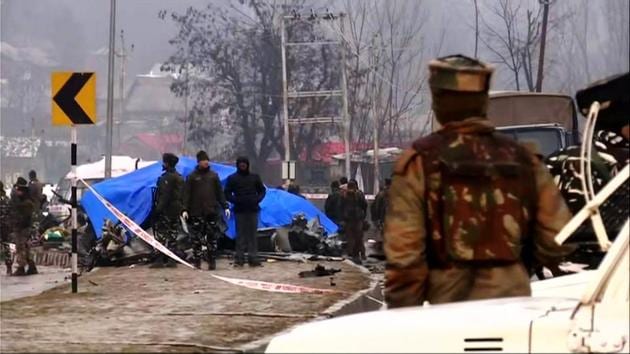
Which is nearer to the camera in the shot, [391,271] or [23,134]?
[391,271]

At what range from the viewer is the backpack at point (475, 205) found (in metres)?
4.29

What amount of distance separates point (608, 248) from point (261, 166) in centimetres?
5066

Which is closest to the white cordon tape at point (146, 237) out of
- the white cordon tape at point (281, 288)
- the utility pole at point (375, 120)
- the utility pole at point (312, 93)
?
the white cordon tape at point (281, 288)

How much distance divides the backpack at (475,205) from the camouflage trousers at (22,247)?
14460mm

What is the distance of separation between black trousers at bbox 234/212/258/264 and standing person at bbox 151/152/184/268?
3.19 ft

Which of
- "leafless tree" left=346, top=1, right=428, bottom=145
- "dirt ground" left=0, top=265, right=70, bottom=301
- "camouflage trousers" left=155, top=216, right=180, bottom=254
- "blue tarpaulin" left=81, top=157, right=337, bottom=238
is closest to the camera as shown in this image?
"dirt ground" left=0, top=265, right=70, bottom=301

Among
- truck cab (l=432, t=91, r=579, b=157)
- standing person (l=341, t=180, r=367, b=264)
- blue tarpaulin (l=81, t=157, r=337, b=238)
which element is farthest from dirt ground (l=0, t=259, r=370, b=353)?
standing person (l=341, t=180, r=367, b=264)

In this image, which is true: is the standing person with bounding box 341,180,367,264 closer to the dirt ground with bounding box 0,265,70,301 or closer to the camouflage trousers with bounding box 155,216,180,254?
the camouflage trousers with bounding box 155,216,180,254

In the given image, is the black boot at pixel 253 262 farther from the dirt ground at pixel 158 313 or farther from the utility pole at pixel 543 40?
the utility pole at pixel 543 40

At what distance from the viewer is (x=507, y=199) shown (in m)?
4.30

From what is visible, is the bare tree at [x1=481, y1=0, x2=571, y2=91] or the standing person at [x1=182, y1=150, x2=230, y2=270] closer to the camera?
the standing person at [x1=182, y1=150, x2=230, y2=270]

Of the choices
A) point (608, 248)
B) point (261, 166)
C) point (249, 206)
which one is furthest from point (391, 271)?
point (261, 166)

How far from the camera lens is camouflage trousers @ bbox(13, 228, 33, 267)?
58.9ft

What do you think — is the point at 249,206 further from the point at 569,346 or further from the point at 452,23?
the point at 452,23
